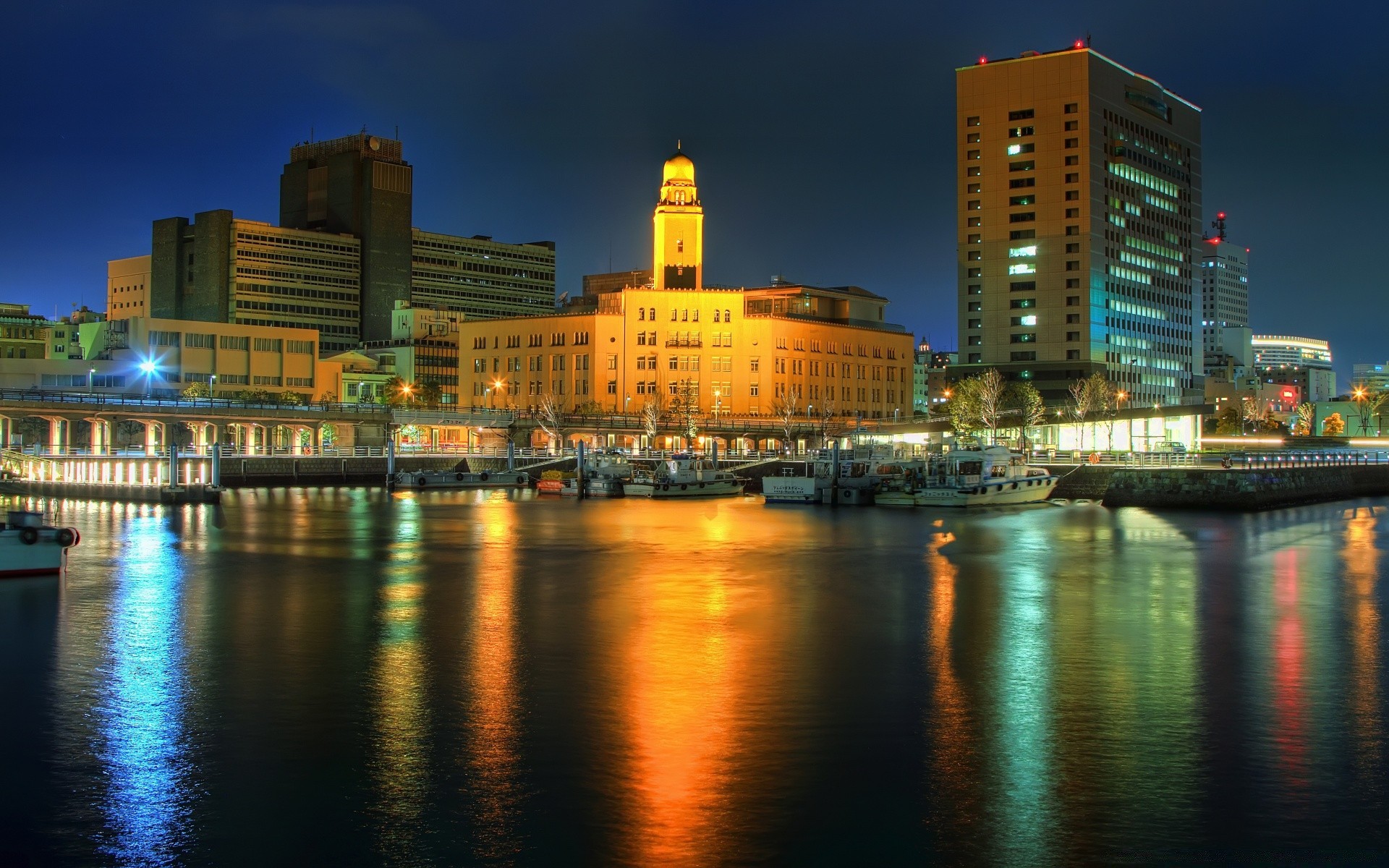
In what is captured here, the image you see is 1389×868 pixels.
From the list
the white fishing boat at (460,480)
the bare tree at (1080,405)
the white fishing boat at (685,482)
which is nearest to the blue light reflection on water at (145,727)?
the white fishing boat at (685,482)

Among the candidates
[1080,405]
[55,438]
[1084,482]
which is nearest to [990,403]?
[1080,405]

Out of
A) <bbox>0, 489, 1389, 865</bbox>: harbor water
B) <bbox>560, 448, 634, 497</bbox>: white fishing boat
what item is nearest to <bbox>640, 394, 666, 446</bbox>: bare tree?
<bbox>560, 448, 634, 497</bbox>: white fishing boat

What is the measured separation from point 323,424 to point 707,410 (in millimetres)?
45752

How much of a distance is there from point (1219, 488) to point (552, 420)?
68.9 metres

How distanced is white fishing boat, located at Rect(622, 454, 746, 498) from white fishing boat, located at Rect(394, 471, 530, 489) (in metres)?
13.5

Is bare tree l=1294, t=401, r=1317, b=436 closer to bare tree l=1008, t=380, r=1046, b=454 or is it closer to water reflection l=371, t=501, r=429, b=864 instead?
bare tree l=1008, t=380, r=1046, b=454

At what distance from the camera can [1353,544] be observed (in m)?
52.5

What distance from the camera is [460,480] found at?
312 feet

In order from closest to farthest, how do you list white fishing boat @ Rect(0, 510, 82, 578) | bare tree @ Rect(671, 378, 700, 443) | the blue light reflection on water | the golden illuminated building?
the blue light reflection on water
white fishing boat @ Rect(0, 510, 82, 578)
bare tree @ Rect(671, 378, 700, 443)
the golden illuminated building

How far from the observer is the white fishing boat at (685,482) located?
84.3m

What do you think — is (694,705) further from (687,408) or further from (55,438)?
(687,408)

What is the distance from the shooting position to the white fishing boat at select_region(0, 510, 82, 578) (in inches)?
1463

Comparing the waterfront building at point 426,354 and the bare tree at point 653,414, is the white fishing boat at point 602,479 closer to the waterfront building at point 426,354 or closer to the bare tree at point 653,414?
the bare tree at point 653,414

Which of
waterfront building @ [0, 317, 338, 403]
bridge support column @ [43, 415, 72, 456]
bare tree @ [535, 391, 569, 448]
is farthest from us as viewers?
waterfront building @ [0, 317, 338, 403]
